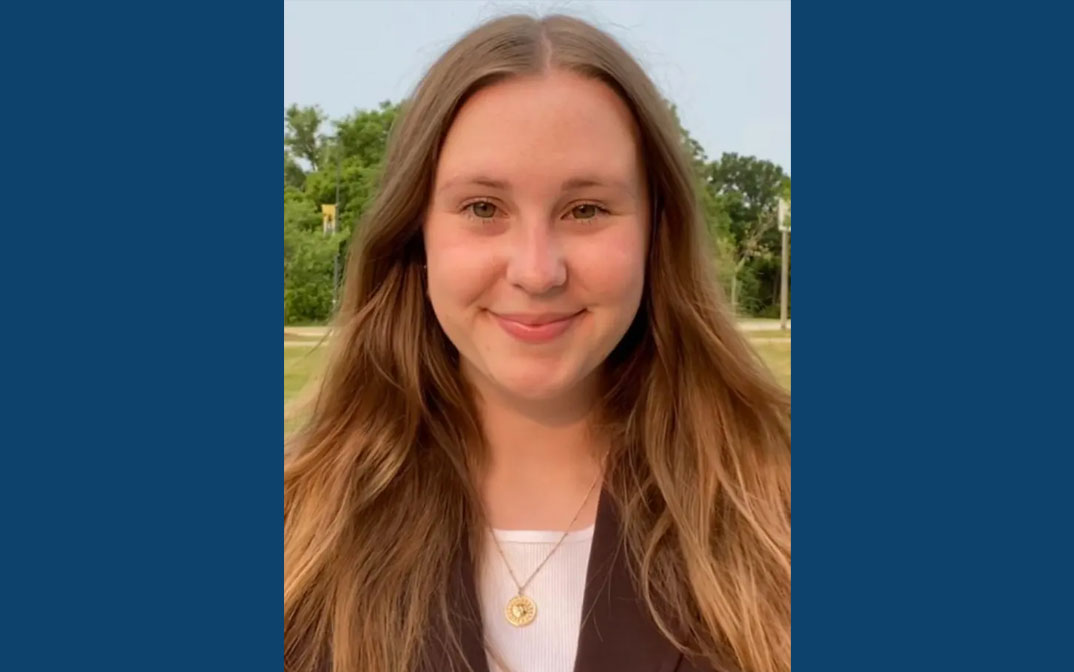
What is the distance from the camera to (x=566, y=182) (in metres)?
1.51

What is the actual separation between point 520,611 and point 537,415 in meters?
0.42

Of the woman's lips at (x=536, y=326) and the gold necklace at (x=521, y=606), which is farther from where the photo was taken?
the gold necklace at (x=521, y=606)

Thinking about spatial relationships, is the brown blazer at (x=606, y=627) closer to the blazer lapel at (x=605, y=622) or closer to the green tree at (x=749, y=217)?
the blazer lapel at (x=605, y=622)

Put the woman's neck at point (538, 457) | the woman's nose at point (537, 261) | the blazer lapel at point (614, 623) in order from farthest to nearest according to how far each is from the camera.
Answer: the woman's neck at point (538, 457)
the blazer lapel at point (614, 623)
the woman's nose at point (537, 261)

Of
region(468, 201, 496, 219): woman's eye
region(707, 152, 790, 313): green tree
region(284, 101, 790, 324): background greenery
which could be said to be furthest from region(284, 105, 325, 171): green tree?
region(707, 152, 790, 313): green tree

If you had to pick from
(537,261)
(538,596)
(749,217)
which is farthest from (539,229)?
(538,596)

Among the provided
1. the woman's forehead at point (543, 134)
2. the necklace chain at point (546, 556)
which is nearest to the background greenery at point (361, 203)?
the woman's forehead at point (543, 134)

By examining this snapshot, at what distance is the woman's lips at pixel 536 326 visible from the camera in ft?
5.24

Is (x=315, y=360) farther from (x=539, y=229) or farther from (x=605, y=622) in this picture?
(x=605, y=622)

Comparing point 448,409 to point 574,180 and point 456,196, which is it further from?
point 574,180

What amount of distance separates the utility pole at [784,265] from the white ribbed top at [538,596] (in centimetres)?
62

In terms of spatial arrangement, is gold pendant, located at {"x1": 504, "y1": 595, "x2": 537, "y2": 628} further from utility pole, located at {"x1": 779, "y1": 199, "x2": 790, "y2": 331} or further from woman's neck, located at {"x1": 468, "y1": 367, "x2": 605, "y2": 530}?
utility pole, located at {"x1": 779, "y1": 199, "x2": 790, "y2": 331}

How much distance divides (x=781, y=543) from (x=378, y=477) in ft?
2.89

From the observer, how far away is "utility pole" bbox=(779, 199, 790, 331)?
1.80 metres
